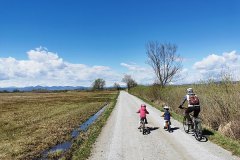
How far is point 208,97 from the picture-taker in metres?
17.7

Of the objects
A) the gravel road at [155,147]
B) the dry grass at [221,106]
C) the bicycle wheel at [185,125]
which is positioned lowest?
the gravel road at [155,147]

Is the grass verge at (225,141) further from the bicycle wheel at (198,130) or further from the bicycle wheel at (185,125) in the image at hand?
the bicycle wheel at (185,125)

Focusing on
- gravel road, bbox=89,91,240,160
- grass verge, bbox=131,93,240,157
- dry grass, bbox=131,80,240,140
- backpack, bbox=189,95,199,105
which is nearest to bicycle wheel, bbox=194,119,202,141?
gravel road, bbox=89,91,240,160

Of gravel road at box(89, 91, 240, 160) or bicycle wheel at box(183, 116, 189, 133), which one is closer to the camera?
gravel road at box(89, 91, 240, 160)

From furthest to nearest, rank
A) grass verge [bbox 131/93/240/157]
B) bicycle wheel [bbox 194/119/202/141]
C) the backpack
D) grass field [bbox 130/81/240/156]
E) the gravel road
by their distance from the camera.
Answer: the backpack, bicycle wheel [bbox 194/119/202/141], grass field [bbox 130/81/240/156], grass verge [bbox 131/93/240/157], the gravel road

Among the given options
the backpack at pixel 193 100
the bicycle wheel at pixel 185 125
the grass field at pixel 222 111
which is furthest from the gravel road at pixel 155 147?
the backpack at pixel 193 100

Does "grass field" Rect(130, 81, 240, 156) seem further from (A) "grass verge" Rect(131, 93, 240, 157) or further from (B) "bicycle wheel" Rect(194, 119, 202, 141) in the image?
(B) "bicycle wheel" Rect(194, 119, 202, 141)

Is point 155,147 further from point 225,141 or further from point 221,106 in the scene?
point 221,106

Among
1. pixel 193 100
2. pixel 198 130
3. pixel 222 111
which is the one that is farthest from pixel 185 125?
pixel 198 130

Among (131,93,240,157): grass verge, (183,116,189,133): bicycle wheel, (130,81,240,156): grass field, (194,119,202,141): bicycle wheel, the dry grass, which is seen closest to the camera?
(131,93,240,157): grass verge

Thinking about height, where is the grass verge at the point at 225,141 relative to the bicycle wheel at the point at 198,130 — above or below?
below

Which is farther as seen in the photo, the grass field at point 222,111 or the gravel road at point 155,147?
the grass field at point 222,111

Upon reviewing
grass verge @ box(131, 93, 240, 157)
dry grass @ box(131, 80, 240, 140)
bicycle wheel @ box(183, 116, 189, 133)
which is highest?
dry grass @ box(131, 80, 240, 140)

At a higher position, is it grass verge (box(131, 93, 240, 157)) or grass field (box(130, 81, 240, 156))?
grass field (box(130, 81, 240, 156))
